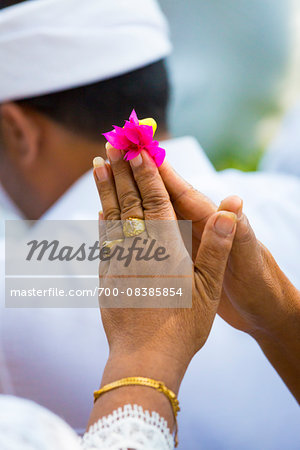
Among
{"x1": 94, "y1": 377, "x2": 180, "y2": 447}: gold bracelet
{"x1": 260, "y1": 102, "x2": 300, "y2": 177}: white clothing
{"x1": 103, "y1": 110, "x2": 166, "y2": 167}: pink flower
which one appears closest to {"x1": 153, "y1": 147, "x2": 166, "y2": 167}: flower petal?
{"x1": 103, "y1": 110, "x2": 166, "y2": 167}: pink flower

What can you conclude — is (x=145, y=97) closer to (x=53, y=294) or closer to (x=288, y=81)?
(x=53, y=294)

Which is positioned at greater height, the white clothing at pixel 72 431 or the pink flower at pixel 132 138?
the pink flower at pixel 132 138

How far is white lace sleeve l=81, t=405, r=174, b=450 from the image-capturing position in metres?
0.42

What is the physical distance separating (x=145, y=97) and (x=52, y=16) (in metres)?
0.23

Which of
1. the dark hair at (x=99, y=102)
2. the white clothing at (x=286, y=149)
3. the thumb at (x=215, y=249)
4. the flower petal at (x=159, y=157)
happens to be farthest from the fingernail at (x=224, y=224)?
the white clothing at (x=286, y=149)

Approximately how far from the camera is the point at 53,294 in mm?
793

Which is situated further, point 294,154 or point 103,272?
point 294,154

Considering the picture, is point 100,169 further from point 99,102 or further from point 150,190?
point 99,102

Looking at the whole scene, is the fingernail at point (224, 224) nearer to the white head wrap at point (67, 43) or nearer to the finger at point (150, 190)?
the finger at point (150, 190)

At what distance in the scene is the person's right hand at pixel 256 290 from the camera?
0.60 m

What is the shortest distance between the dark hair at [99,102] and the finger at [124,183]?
Answer: 1.43 feet

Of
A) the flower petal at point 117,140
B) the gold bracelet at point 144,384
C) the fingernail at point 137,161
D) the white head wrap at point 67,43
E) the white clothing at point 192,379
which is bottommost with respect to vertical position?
the white clothing at point 192,379

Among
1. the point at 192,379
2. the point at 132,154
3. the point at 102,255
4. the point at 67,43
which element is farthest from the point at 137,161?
the point at 67,43

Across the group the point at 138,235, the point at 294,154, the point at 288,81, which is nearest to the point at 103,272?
the point at 138,235
